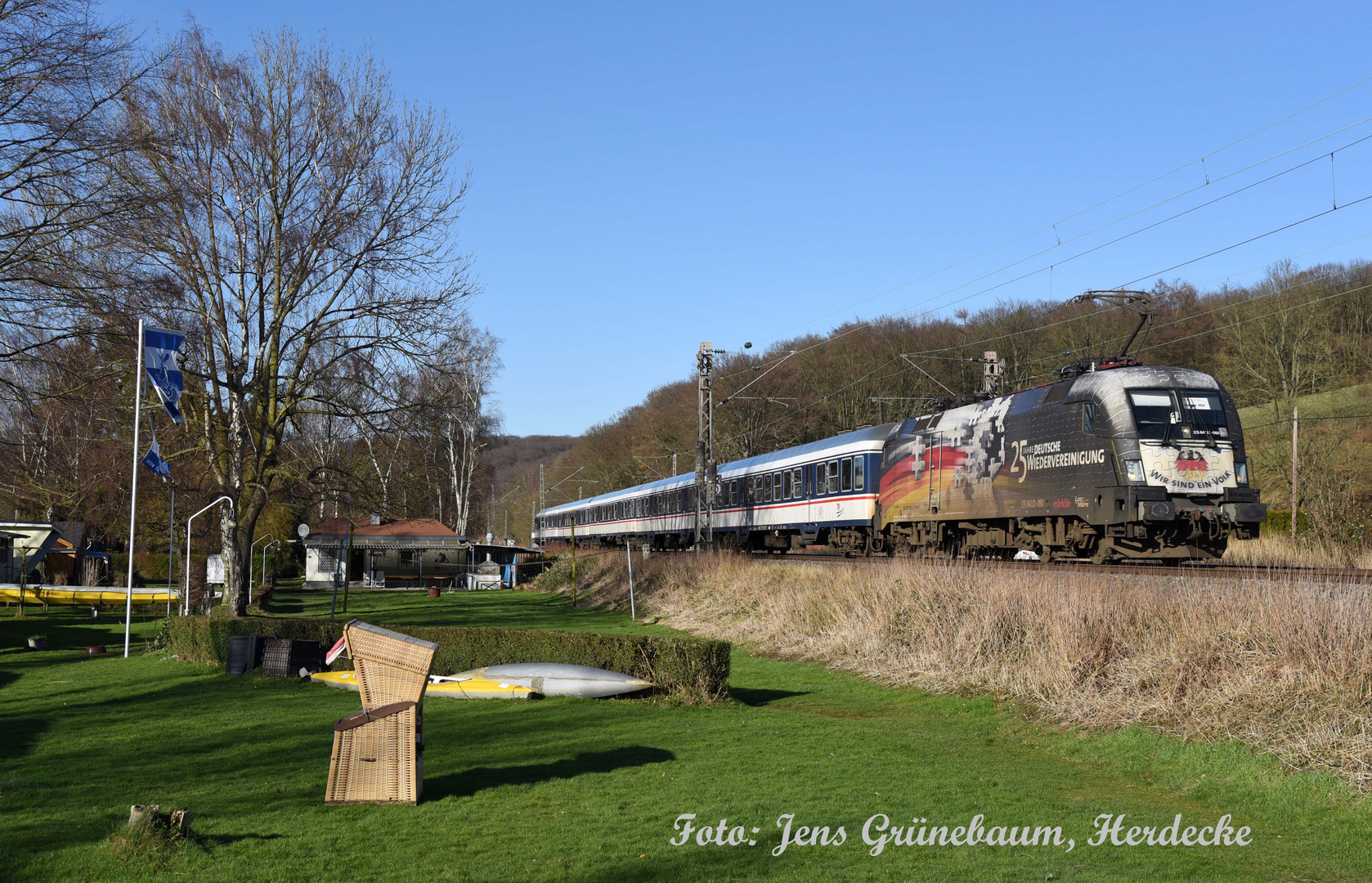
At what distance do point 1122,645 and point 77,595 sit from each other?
3112 cm

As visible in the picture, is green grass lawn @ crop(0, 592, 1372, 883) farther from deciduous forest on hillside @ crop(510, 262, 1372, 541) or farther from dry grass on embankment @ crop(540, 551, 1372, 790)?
deciduous forest on hillside @ crop(510, 262, 1372, 541)

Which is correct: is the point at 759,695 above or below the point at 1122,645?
below

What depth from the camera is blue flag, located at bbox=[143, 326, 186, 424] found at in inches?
751

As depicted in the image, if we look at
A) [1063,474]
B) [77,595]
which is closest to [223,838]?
[1063,474]

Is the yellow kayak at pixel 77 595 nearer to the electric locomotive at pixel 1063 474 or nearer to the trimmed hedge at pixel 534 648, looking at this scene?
the trimmed hedge at pixel 534 648

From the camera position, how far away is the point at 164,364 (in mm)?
19453

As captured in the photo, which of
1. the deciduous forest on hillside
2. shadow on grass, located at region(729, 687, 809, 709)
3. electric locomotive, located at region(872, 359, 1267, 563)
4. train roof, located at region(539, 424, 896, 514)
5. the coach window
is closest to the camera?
shadow on grass, located at region(729, 687, 809, 709)

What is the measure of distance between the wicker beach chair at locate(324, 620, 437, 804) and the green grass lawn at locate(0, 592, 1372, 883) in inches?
7.9

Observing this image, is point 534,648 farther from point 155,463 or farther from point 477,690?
point 155,463

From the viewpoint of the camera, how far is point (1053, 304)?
58531 millimetres

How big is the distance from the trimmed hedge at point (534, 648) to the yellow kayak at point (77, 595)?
1522 centimetres

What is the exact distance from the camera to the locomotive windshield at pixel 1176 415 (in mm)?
17469

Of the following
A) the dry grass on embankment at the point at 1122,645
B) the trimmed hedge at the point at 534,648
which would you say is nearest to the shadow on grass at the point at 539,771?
the trimmed hedge at the point at 534,648

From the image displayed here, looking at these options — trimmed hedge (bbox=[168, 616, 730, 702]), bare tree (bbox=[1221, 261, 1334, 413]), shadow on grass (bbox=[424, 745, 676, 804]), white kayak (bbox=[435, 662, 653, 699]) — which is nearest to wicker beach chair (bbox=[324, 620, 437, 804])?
shadow on grass (bbox=[424, 745, 676, 804])
